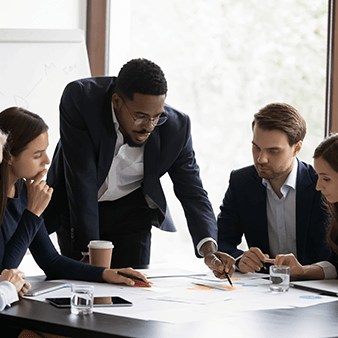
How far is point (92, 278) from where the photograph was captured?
1.78m

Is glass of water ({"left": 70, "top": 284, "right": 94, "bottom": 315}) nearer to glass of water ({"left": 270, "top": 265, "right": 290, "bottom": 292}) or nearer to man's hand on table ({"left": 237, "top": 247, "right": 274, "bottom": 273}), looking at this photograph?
glass of water ({"left": 270, "top": 265, "right": 290, "bottom": 292})

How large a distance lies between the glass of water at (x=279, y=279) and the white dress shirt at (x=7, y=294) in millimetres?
811

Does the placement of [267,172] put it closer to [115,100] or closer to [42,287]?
[115,100]

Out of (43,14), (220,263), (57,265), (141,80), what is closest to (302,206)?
(220,263)

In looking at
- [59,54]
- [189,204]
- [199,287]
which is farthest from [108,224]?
[59,54]

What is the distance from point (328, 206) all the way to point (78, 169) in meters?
1.04

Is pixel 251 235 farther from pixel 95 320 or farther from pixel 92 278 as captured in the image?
pixel 95 320

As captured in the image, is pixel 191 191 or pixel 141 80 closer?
pixel 141 80

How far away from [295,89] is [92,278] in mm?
2291

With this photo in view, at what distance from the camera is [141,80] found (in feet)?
6.82

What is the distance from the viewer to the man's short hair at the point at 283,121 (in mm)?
2365

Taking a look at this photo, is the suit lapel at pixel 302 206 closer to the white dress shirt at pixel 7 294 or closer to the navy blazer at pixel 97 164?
the navy blazer at pixel 97 164

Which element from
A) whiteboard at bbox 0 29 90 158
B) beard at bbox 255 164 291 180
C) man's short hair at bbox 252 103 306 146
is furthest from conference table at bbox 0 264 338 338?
whiteboard at bbox 0 29 90 158

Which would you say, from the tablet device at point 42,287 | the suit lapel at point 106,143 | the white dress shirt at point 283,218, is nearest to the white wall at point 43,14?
the suit lapel at point 106,143
